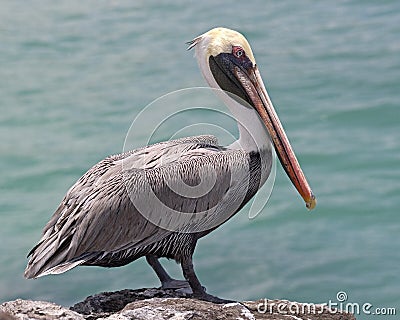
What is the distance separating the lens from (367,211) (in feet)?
28.4

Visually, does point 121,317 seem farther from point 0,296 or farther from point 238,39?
point 0,296

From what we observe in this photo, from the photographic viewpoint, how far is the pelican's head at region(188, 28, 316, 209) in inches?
200

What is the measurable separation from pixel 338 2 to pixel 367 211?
5149mm

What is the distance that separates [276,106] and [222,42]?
539 cm

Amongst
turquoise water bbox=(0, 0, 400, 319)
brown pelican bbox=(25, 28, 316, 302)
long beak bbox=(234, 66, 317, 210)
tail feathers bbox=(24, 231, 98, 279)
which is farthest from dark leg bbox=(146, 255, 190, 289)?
turquoise water bbox=(0, 0, 400, 319)

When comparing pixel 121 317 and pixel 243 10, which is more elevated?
pixel 243 10

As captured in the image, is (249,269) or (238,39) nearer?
(238,39)

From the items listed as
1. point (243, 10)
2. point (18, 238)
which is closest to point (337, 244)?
point (18, 238)

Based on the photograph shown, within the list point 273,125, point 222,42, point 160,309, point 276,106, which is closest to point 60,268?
point 160,309

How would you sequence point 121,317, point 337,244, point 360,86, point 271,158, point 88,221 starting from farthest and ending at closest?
point 360,86 < point 337,244 < point 271,158 < point 88,221 < point 121,317

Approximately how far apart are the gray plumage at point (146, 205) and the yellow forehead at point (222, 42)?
0.53 metres

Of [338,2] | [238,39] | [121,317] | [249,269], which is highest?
[338,2]

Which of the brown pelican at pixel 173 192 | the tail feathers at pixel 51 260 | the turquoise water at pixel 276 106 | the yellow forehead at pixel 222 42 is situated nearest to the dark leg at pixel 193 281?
the brown pelican at pixel 173 192

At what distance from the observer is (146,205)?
479cm
